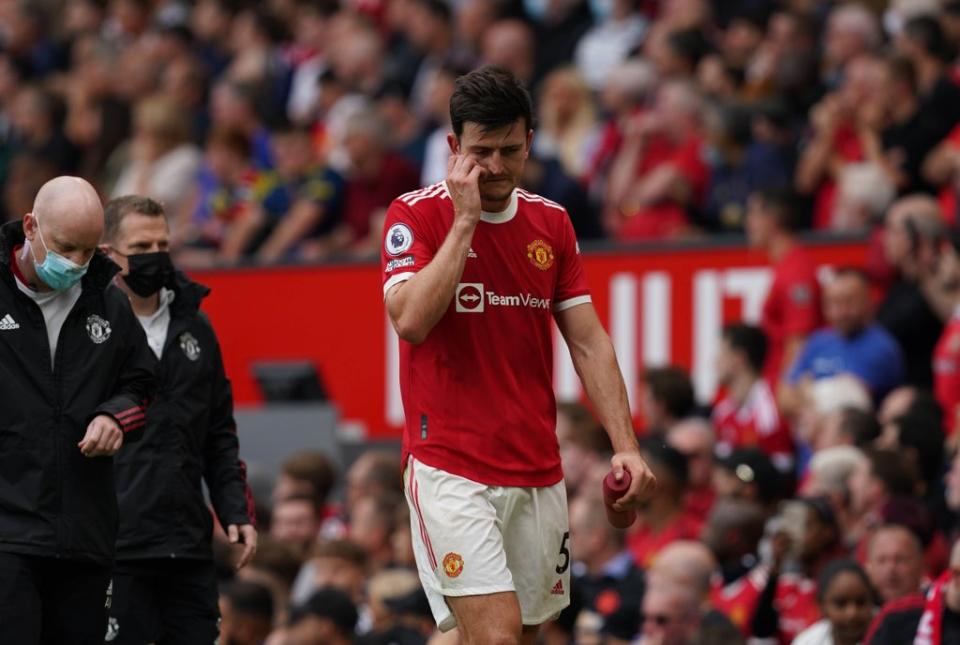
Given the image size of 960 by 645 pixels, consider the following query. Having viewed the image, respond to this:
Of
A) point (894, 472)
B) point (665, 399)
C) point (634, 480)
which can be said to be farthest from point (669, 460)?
point (634, 480)

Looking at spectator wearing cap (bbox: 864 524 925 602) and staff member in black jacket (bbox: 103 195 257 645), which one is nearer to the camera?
staff member in black jacket (bbox: 103 195 257 645)

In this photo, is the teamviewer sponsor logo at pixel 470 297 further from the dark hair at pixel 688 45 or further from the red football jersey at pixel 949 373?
the dark hair at pixel 688 45

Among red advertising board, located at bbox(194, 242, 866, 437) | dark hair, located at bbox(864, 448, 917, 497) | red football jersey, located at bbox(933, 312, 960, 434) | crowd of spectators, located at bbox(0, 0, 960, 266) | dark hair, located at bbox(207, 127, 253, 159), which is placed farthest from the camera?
dark hair, located at bbox(207, 127, 253, 159)

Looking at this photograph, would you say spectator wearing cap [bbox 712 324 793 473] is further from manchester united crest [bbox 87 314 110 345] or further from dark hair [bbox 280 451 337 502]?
manchester united crest [bbox 87 314 110 345]

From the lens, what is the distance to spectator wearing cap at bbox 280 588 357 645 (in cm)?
1049

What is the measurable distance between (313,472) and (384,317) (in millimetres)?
2806

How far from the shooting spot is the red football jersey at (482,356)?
23.1 ft

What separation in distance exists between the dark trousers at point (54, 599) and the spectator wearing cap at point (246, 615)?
4235mm

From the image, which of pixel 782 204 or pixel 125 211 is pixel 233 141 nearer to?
pixel 782 204

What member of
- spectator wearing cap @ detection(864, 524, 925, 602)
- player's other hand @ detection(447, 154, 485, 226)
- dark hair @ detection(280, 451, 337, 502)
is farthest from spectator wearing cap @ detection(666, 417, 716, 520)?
player's other hand @ detection(447, 154, 485, 226)

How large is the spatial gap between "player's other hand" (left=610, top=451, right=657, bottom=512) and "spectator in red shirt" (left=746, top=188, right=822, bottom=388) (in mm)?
6800

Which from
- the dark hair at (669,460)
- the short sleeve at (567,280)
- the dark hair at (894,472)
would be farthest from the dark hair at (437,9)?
the short sleeve at (567,280)

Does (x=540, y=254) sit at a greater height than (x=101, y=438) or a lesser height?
greater

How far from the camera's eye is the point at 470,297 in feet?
23.2
